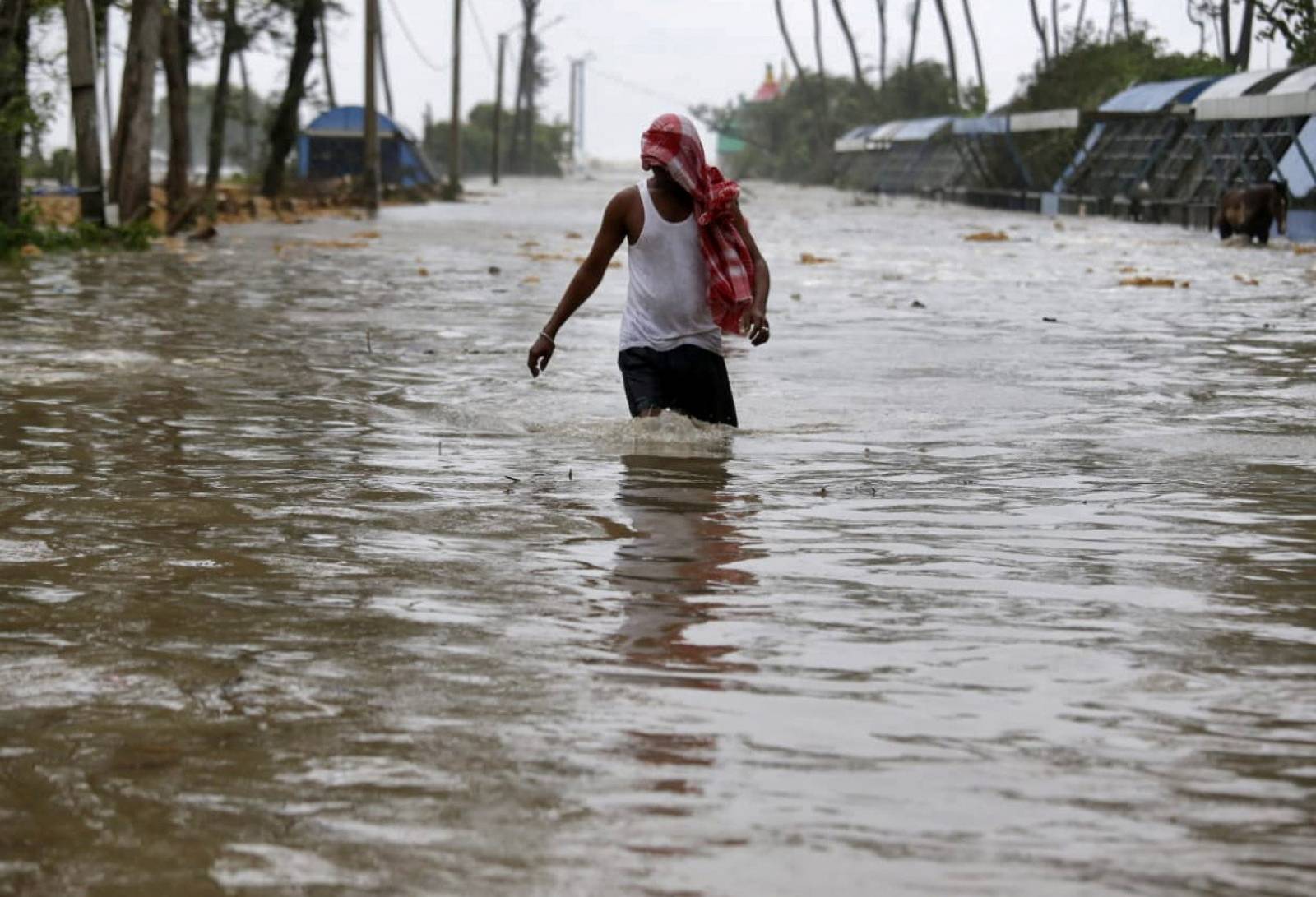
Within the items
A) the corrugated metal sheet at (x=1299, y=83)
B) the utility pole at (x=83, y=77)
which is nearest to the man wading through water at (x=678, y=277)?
the utility pole at (x=83, y=77)

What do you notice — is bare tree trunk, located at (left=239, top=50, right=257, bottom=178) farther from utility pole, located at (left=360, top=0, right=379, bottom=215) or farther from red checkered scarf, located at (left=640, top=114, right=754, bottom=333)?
red checkered scarf, located at (left=640, top=114, right=754, bottom=333)

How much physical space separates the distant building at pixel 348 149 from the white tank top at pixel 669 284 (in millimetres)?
54895

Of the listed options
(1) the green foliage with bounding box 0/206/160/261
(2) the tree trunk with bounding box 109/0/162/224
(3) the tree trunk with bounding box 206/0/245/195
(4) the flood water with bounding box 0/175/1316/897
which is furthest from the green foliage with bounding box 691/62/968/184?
(4) the flood water with bounding box 0/175/1316/897

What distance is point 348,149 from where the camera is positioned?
65.2 meters

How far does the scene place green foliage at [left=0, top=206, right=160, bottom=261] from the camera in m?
23.5

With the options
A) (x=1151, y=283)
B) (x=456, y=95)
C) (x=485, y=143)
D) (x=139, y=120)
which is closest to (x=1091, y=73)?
(x=456, y=95)

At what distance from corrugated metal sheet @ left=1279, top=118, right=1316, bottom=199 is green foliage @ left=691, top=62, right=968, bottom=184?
183 ft

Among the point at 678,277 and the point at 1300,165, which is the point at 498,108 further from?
the point at 678,277

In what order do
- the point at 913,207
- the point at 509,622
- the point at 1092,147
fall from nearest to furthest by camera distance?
the point at 509,622
the point at 1092,147
the point at 913,207

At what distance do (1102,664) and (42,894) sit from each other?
249cm

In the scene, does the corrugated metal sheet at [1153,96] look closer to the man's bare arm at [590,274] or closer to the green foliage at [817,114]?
the man's bare arm at [590,274]

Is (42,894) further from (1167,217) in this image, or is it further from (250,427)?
(1167,217)

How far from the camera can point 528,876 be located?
3395 mm

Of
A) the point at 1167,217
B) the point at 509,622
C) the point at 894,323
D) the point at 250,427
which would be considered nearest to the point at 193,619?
the point at 509,622
